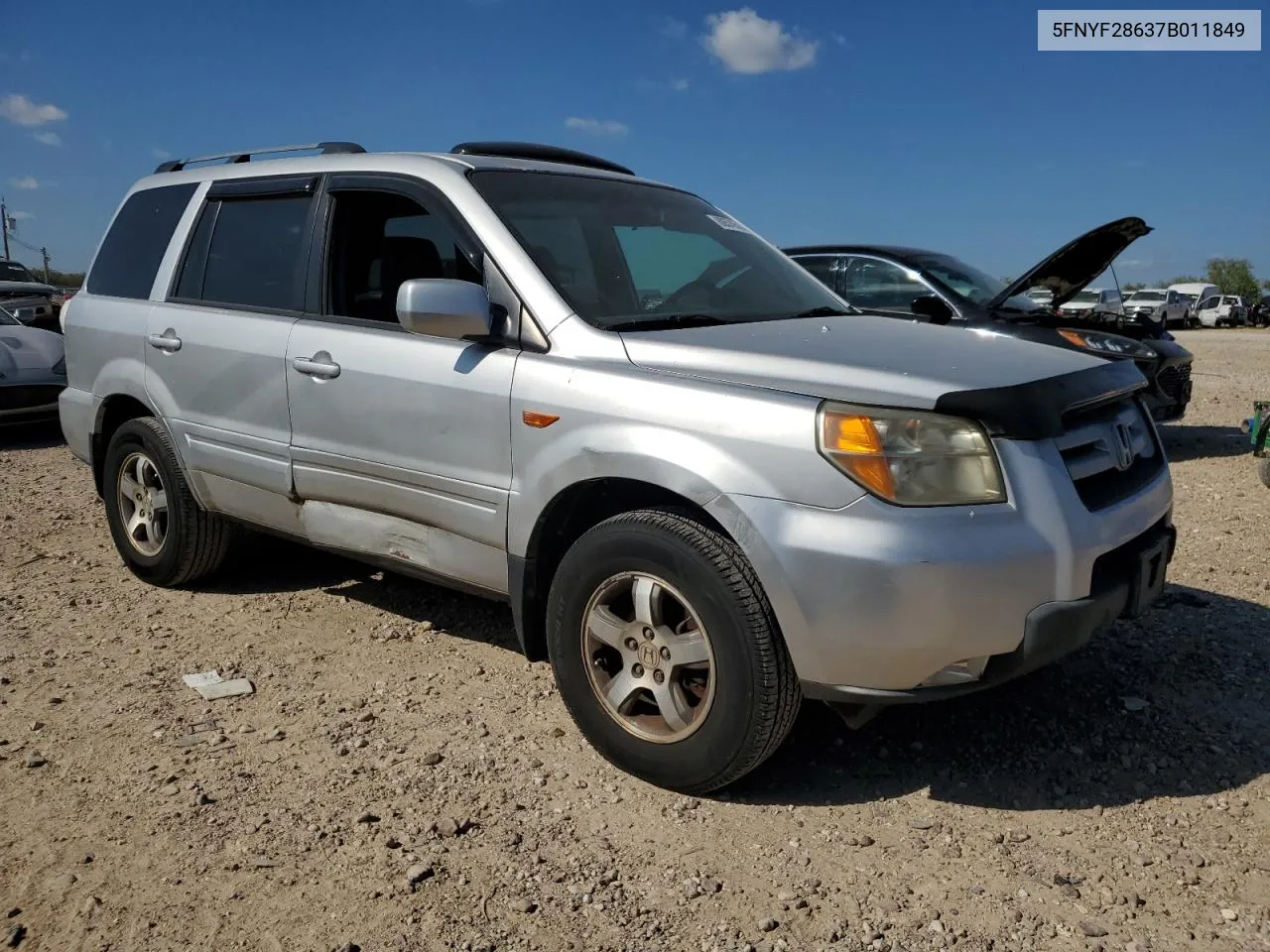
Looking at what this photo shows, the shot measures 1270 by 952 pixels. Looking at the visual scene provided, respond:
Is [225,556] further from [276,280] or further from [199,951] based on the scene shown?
[199,951]

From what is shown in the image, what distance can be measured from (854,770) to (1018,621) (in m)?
0.83

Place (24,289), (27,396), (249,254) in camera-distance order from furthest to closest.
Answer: (24,289) → (27,396) → (249,254)

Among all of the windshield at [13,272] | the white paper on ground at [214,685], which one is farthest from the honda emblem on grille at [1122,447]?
the windshield at [13,272]

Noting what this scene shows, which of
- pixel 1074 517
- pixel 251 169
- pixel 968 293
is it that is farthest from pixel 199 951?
pixel 968 293

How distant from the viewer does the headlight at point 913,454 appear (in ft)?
8.39

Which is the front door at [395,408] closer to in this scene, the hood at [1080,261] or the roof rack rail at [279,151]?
the roof rack rail at [279,151]

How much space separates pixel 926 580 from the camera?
2502 millimetres

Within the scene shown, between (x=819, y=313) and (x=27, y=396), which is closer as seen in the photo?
(x=819, y=313)

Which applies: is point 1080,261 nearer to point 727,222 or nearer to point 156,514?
point 727,222

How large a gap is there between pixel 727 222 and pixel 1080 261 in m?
3.28

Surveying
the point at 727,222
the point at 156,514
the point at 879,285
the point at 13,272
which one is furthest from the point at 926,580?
the point at 13,272

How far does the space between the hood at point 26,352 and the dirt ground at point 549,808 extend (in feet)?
18.7

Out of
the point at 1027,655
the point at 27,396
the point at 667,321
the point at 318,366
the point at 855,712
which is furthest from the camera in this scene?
the point at 27,396

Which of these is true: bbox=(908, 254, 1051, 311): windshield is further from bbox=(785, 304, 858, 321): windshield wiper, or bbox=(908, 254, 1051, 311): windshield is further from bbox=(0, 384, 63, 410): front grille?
bbox=(0, 384, 63, 410): front grille
